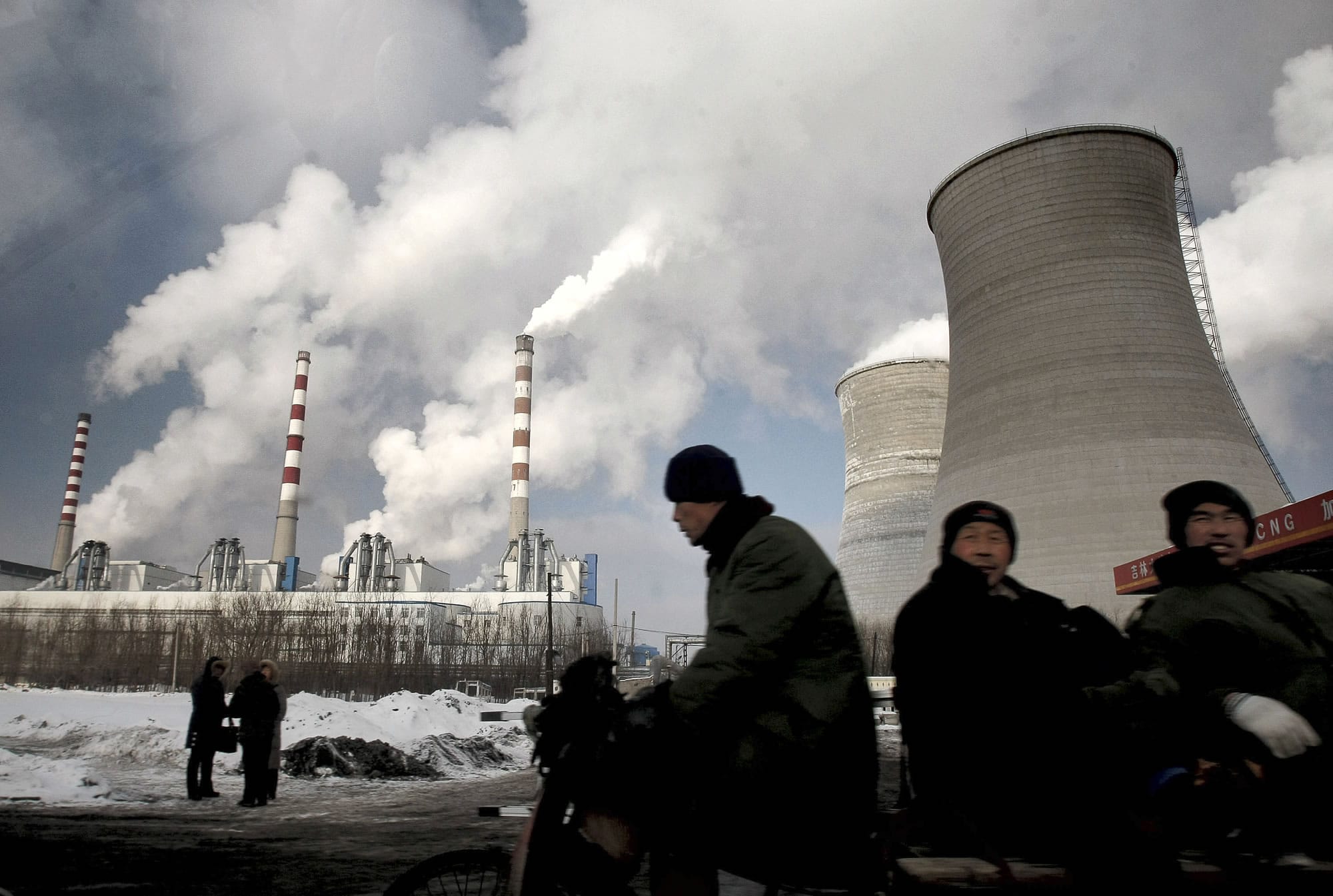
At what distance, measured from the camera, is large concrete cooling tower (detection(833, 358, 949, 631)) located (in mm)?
22656

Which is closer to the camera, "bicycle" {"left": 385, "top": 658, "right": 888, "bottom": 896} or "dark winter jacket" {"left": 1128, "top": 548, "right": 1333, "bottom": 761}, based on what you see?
"bicycle" {"left": 385, "top": 658, "right": 888, "bottom": 896}

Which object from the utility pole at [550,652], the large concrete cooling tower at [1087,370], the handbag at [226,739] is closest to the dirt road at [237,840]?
the handbag at [226,739]

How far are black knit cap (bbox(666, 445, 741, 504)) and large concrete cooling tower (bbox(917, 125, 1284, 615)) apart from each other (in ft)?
48.7

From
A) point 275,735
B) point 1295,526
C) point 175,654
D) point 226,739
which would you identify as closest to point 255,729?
point 275,735

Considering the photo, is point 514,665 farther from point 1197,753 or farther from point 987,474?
point 1197,753

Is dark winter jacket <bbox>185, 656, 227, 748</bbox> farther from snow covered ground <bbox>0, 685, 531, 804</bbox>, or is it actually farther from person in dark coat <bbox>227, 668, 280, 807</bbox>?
snow covered ground <bbox>0, 685, 531, 804</bbox>

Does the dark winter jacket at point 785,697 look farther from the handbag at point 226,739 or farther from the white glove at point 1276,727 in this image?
the handbag at point 226,739

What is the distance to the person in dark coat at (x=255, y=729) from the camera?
5746mm

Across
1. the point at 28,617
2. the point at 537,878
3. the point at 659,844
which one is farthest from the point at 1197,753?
the point at 28,617

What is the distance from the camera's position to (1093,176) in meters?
16.0

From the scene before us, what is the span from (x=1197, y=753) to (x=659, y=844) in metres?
1.09

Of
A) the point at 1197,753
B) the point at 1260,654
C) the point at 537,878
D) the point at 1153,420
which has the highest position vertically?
the point at 1153,420

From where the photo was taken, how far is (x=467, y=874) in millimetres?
1673

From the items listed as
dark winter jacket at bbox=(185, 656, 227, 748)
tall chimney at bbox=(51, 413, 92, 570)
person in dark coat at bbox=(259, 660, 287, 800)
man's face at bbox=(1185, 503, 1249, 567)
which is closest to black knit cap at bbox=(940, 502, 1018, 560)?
man's face at bbox=(1185, 503, 1249, 567)
